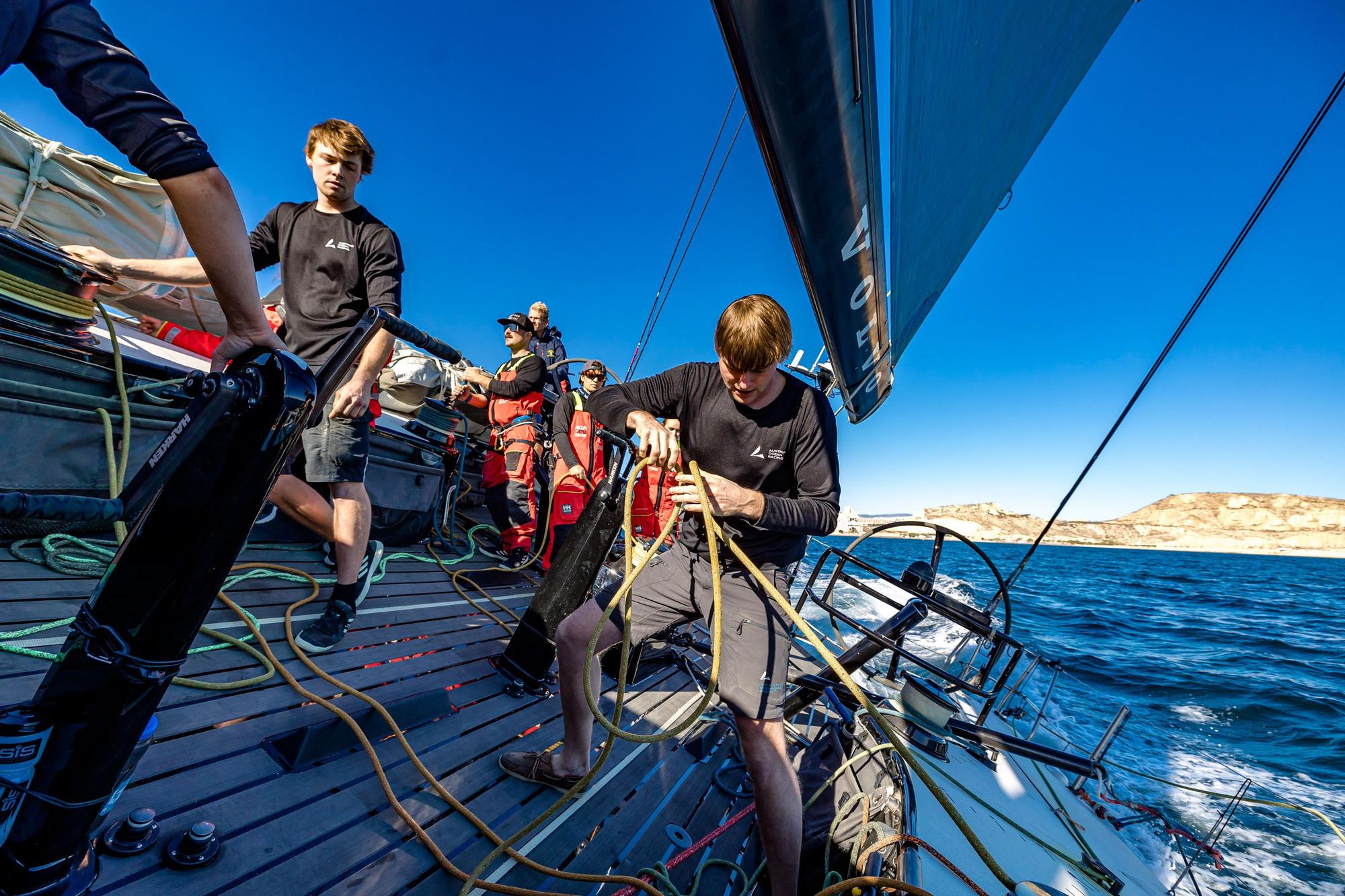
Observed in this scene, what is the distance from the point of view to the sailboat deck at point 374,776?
1340 mm

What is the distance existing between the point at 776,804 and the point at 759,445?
1.14 m

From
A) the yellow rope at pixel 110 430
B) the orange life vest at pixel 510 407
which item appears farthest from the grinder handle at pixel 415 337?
the orange life vest at pixel 510 407

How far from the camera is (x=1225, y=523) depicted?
7656 cm

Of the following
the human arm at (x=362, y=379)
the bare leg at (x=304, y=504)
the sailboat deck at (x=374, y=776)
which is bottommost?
the sailboat deck at (x=374, y=776)

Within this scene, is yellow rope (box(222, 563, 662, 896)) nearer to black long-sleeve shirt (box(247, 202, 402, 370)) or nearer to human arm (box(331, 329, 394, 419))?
human arm (box(331, 329, 394, 419))

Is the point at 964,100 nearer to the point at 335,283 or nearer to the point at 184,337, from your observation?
the point at 335,283

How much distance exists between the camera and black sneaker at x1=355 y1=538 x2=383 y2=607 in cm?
253

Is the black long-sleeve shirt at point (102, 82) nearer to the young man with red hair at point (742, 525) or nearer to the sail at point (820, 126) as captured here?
the sail at point (820, 126)

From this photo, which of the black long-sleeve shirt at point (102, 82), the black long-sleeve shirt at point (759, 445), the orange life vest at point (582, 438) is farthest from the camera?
the orange life vest at point (582, 438)

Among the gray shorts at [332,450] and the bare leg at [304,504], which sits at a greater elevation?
the gray shorts at [332,450]

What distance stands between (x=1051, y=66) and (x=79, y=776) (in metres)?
3.98

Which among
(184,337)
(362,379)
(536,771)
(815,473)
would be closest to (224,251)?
(362,379)

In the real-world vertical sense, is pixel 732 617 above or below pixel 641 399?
below

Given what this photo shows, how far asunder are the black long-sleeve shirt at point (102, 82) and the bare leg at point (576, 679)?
1.55m
